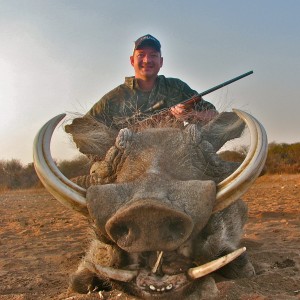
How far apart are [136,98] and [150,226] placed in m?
3.14

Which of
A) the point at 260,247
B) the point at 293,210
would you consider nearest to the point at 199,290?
the point at 260,247

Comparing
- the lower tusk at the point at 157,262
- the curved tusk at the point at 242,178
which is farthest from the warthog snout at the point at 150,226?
the curved tusk at the point at 242,178

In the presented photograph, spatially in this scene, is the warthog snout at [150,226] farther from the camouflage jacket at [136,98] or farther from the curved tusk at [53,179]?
the camouflage jacket at [136,98]

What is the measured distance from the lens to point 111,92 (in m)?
5.34

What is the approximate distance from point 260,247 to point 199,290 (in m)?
2.60

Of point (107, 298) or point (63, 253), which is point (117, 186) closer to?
point (107, 298)

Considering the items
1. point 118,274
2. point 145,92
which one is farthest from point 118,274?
point 145,92

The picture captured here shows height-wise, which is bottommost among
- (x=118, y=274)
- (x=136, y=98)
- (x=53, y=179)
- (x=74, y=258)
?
(x=74, y=258)

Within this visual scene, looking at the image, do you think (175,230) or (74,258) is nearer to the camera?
(175,230)

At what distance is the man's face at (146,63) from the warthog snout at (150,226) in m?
3.50

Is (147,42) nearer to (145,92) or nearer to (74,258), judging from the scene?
(145,92)

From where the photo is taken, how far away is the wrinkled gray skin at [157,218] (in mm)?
2225

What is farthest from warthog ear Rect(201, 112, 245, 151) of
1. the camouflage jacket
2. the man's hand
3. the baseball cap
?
the baseball cap

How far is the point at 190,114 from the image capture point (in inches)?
163
